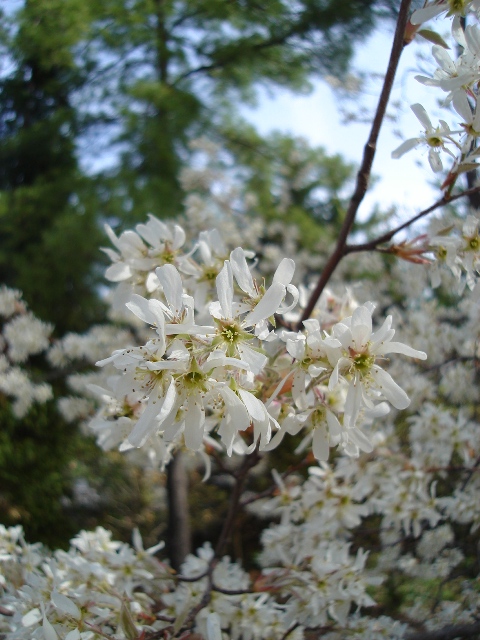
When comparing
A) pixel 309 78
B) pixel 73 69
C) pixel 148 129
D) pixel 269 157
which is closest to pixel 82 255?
pixel 148 129

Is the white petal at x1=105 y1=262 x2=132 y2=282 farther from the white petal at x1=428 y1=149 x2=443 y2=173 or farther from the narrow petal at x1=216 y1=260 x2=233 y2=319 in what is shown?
the white petal at x1=428 y1=149 x2=443 y2=173

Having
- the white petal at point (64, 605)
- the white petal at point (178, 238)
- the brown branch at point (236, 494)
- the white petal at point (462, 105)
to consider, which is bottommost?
the brown branch at point (236, 494)

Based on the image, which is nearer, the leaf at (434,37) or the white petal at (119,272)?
the leaf at (434,37)

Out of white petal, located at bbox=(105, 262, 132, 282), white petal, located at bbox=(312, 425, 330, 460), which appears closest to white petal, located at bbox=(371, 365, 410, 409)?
white petal, located at bbox=(312, 425, 330, 460)

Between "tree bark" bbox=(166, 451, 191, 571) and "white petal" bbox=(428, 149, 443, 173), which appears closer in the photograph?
"white petal" bbox=(428, 149, 443, 173)

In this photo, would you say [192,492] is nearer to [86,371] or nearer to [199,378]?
[86,371]

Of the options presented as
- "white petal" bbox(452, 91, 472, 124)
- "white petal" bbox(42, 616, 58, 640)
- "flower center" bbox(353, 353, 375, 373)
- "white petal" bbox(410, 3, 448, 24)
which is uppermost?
"white petal" bbox(410, 3, 448, 24)

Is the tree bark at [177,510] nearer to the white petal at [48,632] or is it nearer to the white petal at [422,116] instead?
A: the white petal at [48,632]

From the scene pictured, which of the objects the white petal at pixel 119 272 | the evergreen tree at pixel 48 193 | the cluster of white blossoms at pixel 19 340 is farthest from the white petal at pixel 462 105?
the evergreen tree at pixel 48 193

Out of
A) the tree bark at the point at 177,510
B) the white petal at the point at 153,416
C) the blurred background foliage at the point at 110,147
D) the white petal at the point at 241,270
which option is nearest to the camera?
the white petal at the point at 153,416
